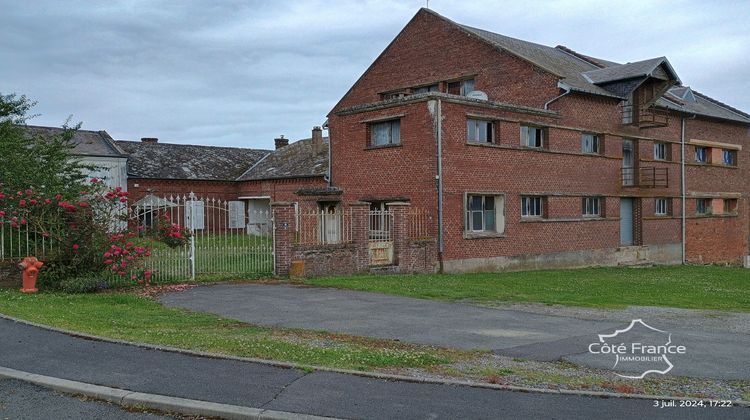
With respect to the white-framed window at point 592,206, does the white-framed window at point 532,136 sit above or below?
above

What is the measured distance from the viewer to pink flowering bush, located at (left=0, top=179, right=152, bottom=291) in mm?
15133

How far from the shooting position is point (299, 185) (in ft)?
124

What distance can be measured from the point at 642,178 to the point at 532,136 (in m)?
8.04

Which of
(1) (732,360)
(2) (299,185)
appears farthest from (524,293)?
(2) (299,185)

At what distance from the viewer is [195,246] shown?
1748 centimetres

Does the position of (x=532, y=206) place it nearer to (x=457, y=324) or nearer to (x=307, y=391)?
(x=457, y=324)

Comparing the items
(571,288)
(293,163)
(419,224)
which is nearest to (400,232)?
(419,224)

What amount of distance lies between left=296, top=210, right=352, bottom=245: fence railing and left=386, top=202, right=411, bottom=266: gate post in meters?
1.70

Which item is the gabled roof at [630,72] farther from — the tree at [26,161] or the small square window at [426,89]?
the tree at [26,161]

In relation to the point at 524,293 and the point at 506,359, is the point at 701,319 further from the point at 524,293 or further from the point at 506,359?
the point at 506,359

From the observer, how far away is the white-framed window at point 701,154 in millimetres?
34991

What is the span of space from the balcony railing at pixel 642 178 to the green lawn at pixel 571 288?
22.6ft

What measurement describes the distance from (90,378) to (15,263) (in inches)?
377

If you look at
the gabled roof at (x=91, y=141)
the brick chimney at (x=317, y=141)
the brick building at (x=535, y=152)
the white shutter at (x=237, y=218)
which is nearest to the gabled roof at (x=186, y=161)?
the gabled roof at (x=91, y=141)
